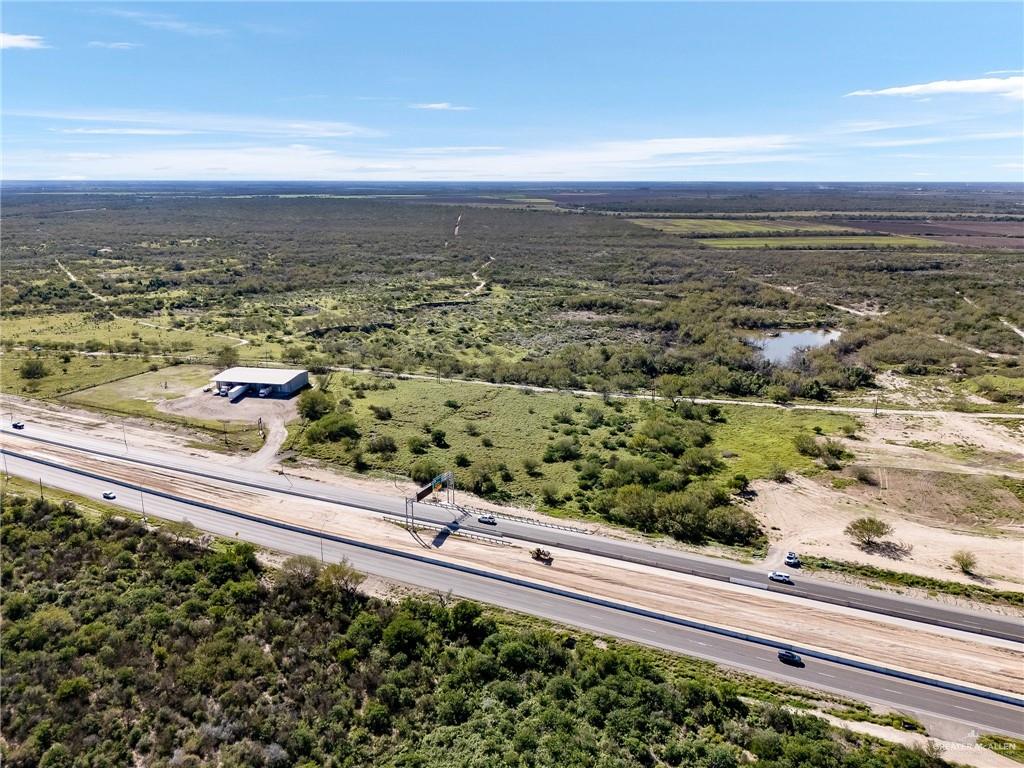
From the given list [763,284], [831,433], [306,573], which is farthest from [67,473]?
[763,284]

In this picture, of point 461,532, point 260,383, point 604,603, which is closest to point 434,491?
point 461,532

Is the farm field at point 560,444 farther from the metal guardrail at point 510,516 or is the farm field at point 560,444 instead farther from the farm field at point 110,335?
the farm field at point 110,335

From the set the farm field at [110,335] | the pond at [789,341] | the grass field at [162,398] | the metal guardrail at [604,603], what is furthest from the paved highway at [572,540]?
the pond at [789,341]

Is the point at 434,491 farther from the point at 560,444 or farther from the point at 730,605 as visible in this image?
the point at 730,605

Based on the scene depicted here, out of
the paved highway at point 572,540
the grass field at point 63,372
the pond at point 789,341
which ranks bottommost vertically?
the paved highway at point 572,540

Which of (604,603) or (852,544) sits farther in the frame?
(852,544)

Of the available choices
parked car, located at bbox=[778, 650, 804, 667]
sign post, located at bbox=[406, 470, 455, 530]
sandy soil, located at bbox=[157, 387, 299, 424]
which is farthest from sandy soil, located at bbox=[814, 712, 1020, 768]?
sandy soil, located at bbox=[157, 387, 299, 424]
